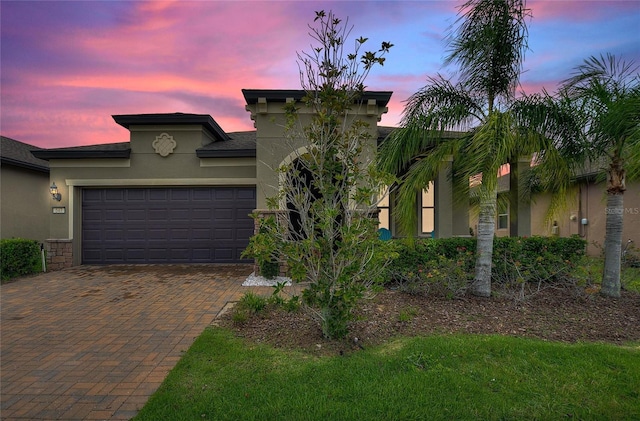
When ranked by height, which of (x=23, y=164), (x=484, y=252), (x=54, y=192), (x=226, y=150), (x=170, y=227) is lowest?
(x=484, y=252)

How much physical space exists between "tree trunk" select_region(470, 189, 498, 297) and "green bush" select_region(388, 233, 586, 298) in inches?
10.4

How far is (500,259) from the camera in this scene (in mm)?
6918

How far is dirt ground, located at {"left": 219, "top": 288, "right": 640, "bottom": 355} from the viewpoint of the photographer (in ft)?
14.1

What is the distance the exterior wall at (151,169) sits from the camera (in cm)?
1056

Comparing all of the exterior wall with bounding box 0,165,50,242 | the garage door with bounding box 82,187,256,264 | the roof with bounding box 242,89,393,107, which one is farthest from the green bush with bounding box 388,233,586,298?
the exterior wall with bounding box 0,165,50,242

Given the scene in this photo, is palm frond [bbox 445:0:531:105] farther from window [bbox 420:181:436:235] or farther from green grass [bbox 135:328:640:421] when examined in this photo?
window [bbox 420:181:436:235]

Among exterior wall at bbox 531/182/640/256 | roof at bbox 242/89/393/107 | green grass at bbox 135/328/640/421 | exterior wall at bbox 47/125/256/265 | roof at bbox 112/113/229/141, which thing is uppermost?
roof at bbox 242/89/393/107

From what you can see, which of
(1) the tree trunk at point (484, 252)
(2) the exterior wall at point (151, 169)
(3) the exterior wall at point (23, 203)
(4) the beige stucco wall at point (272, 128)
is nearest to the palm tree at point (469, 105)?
(1) the tree trunk at point (484, 252)

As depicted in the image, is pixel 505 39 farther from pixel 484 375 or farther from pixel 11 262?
pixel 11 262

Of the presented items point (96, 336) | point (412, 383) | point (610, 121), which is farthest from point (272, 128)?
point (412, 383)

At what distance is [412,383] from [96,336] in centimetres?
443

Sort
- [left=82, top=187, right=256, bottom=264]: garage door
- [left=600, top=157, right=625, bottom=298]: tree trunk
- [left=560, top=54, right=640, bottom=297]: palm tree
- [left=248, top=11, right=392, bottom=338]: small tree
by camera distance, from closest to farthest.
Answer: [left=248, top=11, right=392, bottom=338]: small tree < [left=560, top=54, right=640, bottom=297]: palm tree < [left=600, top=157, right=625, bottom=298]: tree trunk < [left=82, top=187, right=256, bottom=264]: garage door

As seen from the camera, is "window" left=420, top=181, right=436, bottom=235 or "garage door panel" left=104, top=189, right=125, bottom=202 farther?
"window" left=420, top=181, right=436, bottom=235

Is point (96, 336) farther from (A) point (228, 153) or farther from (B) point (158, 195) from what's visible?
(B) point (158, 195)
